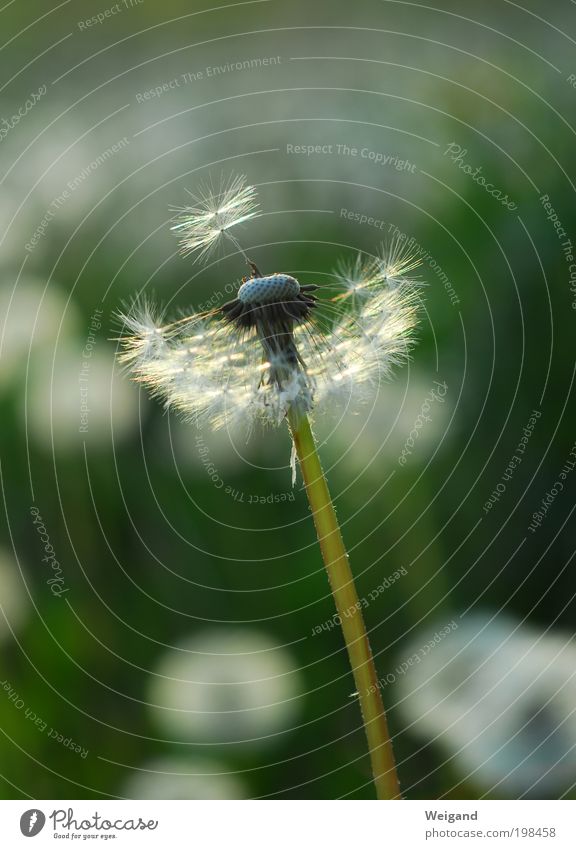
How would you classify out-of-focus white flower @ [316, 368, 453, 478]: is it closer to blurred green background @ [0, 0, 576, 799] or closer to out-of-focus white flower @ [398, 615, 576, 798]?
blurred green background @ [0, 0, 576, 799]

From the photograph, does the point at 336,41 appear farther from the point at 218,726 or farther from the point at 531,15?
the point at 218,726

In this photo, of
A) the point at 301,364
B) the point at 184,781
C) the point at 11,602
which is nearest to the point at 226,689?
the point at 184,781

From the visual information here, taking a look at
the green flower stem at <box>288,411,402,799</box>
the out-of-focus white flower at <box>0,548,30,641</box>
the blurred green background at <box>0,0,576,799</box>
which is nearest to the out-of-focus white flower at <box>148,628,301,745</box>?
the blurred green background at <box>0,0,576,799</box>

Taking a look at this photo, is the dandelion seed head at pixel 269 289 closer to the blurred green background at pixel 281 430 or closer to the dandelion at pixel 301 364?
the dandelion at pixel 301 364

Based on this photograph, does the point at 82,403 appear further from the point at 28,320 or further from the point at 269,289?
the point at 269,289

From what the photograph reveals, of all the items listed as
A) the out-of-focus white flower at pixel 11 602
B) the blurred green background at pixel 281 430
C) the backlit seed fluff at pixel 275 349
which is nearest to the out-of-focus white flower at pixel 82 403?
the blurred green background at pixel 281 430
